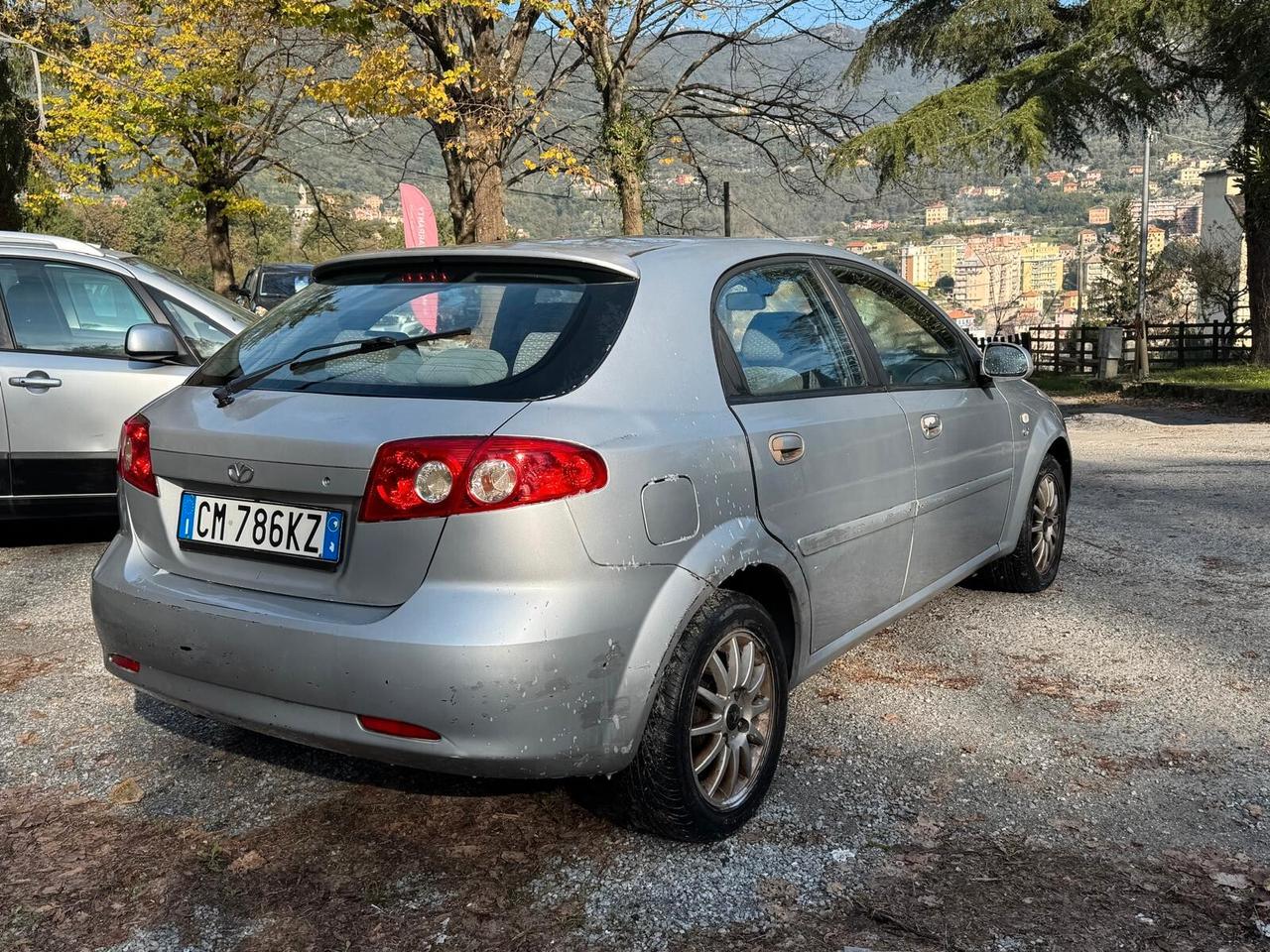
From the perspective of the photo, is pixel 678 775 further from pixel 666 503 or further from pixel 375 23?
pixel 375 23

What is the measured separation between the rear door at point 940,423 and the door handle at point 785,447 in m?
0.79

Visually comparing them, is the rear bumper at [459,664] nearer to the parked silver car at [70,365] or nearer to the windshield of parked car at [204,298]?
the parked silver car at [70,365]

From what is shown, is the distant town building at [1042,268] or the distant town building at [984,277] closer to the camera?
the distant town building at [984,277]

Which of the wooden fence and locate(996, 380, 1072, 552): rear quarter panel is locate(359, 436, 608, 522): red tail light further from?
the wooden fence

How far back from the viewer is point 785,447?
10.5 feet

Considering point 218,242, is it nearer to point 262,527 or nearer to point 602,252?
point 602,252

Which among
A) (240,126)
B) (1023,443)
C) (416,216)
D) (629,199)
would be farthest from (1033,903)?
(240,126)

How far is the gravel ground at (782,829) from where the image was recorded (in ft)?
8.62

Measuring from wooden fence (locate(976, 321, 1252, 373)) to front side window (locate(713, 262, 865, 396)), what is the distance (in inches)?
1100

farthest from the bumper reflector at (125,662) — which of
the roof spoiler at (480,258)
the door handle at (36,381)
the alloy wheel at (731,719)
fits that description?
the door handle at (36,381)

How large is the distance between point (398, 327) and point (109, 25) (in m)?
25.3

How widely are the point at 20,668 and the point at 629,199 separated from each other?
1691 centimetres

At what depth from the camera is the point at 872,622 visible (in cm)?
380

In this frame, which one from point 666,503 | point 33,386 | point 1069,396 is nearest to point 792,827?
point 666,503
